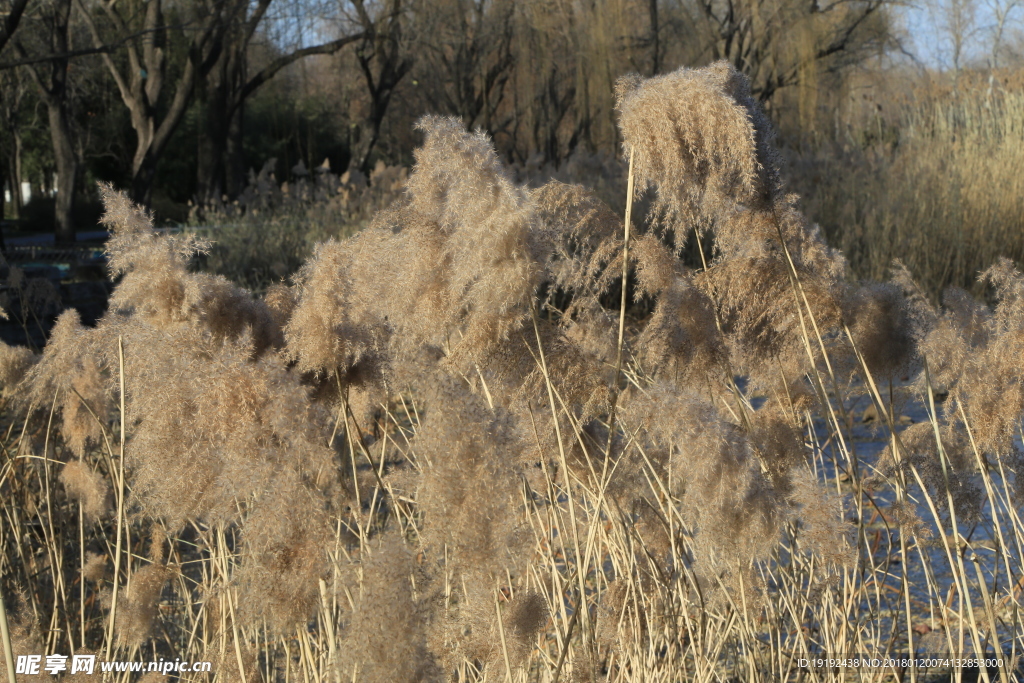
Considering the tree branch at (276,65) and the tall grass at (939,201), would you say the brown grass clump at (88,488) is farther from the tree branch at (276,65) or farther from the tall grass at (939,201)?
the tree branch at (276,65)

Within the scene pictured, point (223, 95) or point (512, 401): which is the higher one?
point (223, 95)

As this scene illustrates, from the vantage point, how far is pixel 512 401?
65.7 inches

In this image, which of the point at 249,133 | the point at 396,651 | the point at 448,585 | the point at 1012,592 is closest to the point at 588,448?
the point at 448,585

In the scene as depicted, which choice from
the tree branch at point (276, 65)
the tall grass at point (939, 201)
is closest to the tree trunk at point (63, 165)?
the tree branch at point (276, 65)

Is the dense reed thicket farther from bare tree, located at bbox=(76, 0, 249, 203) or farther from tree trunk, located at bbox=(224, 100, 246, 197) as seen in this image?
tree trunk, located at bbox=(224, 100, 246, 197)

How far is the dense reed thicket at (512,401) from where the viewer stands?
122cm

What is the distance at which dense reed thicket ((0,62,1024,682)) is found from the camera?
4.00ft

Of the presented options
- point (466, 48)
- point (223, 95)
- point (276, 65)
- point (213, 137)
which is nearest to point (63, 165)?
point (213, 137)

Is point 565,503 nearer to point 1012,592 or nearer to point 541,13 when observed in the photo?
point 1012,592

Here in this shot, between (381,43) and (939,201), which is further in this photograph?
(381,43)

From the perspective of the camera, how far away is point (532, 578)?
84.5 inches

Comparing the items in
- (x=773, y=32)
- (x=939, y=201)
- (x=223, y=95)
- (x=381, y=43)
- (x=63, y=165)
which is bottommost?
(x=939, y=201)

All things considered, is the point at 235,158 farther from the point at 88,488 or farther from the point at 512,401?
the point at 512,401

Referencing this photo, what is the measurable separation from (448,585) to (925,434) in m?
1.13
